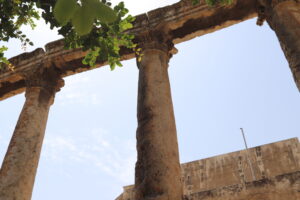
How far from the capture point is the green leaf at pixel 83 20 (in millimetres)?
1317

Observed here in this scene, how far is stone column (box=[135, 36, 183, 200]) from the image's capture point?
4.75 metres

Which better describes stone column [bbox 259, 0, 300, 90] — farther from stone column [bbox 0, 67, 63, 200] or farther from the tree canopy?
stone column [bbox 0, 67, 63, 200]

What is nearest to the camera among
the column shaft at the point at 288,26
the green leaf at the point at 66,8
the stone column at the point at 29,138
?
the green leaf at the point at 66,8

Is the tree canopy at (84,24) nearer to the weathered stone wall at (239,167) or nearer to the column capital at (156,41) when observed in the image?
the column capital at (156,41)

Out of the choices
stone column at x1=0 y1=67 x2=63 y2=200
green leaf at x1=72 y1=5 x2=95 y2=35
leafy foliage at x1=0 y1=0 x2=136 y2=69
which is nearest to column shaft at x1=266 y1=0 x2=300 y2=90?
leafy foliage at x1=0 y1=0 x2=136 y2=69

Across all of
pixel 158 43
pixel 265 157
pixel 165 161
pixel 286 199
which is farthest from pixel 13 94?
pixel 265 157

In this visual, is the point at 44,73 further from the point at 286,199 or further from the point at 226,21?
the point at 286,199

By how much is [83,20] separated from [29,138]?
21.1 ft

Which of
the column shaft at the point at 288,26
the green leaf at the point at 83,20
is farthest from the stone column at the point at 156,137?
the green leaf at the point at 83,20

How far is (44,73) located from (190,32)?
13.4 ft

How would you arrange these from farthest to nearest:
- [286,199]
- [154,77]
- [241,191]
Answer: [154,77] < [241,191] < [286,199]

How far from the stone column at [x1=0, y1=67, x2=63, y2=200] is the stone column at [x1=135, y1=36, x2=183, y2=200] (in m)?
2.76

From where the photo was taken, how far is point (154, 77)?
6.56 meters

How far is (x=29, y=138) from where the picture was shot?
714 cm
